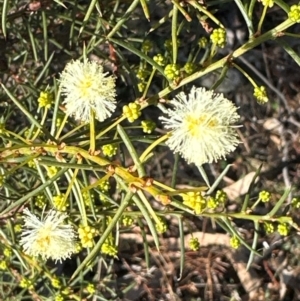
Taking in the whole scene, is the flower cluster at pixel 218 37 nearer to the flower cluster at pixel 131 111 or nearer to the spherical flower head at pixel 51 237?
the flower cluster at pixel 131 111

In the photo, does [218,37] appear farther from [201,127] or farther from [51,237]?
[51,237]

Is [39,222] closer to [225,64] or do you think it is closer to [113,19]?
[225,64]

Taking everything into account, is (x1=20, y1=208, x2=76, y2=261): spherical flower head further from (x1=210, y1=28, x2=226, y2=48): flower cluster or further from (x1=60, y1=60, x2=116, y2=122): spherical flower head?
(x1=210, y1=28, x2=226, y2=48): flower cluster

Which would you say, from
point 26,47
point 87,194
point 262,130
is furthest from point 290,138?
point 87,194

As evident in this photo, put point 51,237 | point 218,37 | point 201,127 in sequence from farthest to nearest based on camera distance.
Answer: point 218,37 < point 51,237 < point 201,127

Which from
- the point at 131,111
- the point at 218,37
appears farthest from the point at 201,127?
the point at 218,37
